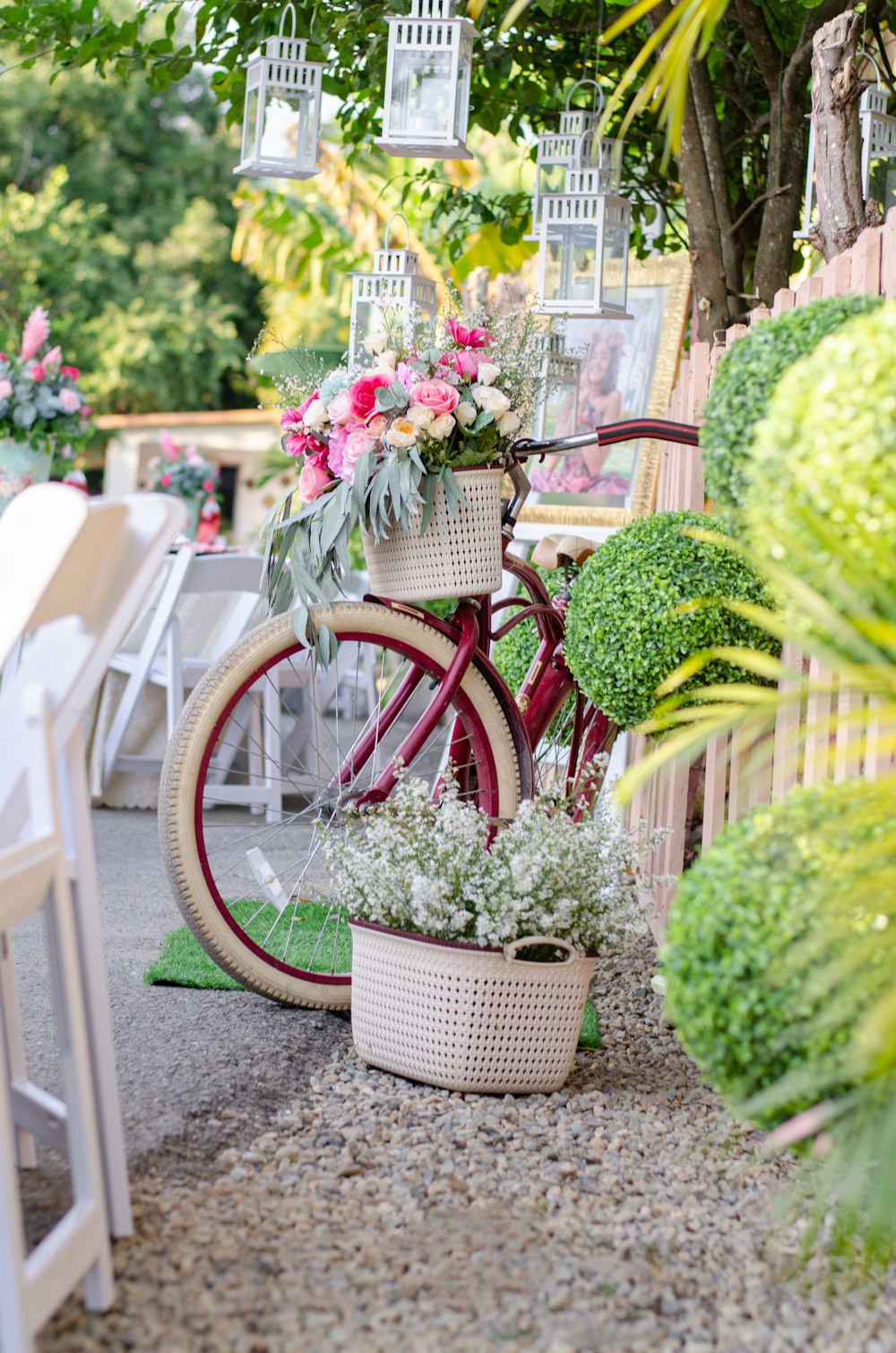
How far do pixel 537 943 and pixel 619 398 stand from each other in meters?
2.80

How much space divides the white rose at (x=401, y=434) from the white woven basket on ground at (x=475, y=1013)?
2.93ft

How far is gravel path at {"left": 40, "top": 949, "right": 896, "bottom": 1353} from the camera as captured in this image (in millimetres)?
1510

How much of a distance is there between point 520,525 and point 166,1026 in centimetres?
264

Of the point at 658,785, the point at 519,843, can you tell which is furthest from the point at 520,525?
the point at 519,843

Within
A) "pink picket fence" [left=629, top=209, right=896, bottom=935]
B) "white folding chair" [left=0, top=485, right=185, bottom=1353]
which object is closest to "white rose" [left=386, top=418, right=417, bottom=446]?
"pink picket fence" [left=629, top=209, right=896, bottom=935]

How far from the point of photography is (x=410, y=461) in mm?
2473

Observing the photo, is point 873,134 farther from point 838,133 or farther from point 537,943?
point 537,943

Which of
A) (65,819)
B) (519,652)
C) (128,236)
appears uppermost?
(128,236)

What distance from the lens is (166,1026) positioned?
8.26ft

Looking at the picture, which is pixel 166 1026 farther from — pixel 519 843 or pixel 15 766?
pixel 15 766

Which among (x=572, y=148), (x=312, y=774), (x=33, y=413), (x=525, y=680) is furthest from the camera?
(x=33, y=413)

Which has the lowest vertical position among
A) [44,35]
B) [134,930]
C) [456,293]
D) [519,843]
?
[134,930]

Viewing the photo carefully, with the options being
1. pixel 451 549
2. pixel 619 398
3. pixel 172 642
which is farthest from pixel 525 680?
pixel 172 642

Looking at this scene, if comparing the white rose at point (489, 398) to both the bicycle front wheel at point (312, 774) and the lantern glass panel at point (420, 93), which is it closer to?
the bicycle front wheel at point (312, 774)
